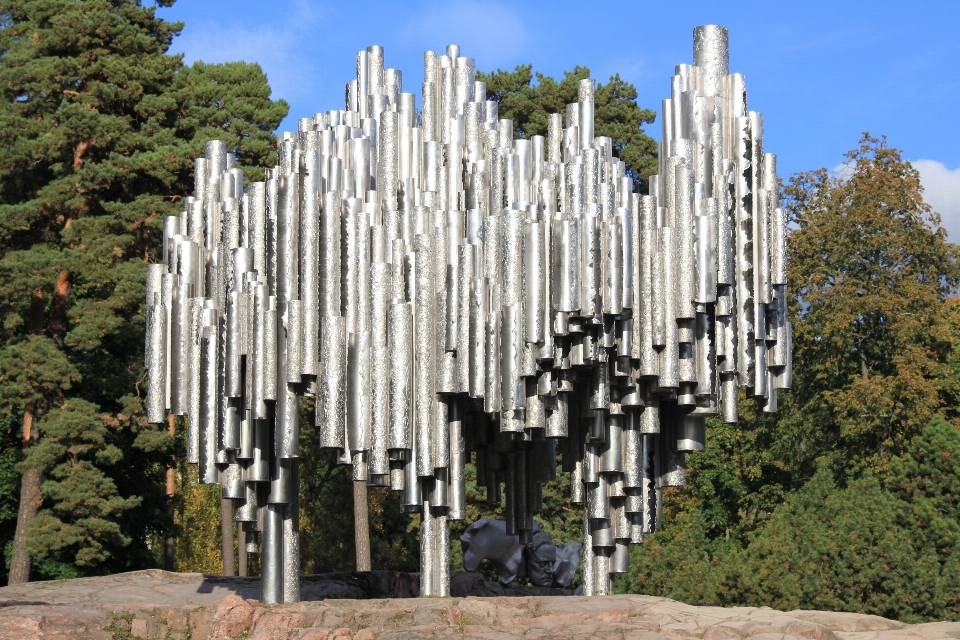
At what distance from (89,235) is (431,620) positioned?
1448cm

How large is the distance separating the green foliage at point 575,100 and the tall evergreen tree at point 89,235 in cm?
669

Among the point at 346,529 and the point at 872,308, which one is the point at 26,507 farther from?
the point at 872,308

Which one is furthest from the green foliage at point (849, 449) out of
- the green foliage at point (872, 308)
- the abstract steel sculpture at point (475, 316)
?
the abstract steel sculpture at point (475, 316)

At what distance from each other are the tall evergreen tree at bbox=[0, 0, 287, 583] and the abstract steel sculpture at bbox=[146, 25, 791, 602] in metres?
9.36

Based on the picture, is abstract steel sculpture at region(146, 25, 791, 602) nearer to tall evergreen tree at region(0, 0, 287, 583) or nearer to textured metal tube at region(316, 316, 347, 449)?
textured metal tube at region(316, 316, 347, 449)

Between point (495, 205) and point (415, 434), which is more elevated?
point (495, 205)

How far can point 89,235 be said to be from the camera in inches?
1021

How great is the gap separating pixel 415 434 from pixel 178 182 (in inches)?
520

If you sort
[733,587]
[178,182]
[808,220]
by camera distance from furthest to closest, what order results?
1. [808,220]
2. [178,182]
3. [733,587]

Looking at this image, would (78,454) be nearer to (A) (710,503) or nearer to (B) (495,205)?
(B) (495,205)

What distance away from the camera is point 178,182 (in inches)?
1056

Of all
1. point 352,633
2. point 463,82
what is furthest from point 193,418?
point 463,82

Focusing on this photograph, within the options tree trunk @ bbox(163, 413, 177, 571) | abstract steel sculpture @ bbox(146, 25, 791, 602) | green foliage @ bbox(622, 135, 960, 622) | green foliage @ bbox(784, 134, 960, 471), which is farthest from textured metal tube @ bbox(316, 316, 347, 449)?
green foliage @ bbox(784, 134, 960, 471)

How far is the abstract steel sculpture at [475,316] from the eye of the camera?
1491cm
